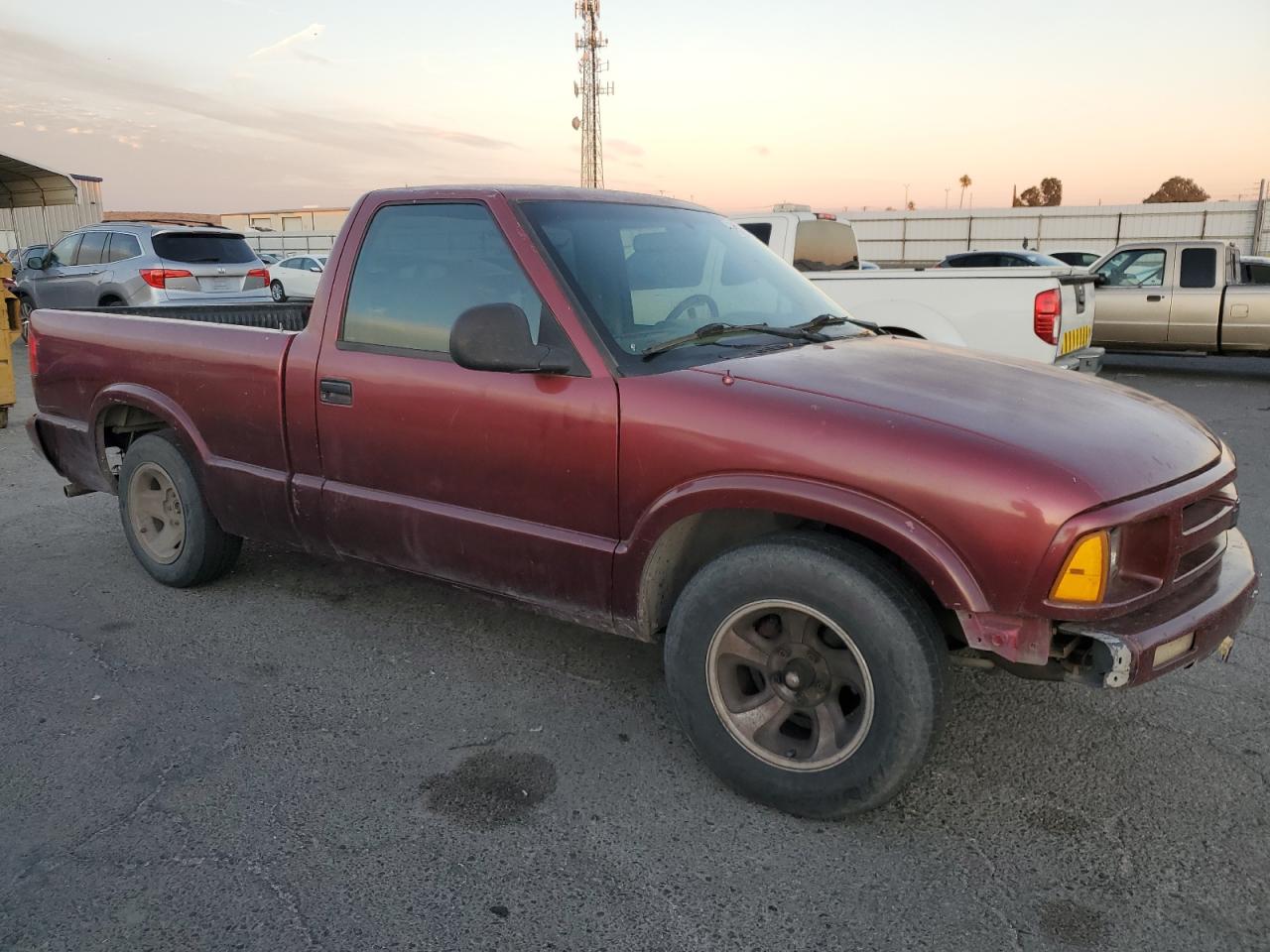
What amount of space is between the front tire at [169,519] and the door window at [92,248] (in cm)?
1054

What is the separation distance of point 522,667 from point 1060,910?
2.12 m

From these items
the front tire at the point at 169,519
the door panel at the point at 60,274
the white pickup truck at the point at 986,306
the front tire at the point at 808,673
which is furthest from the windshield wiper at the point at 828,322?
the door panel at the point at 60,274

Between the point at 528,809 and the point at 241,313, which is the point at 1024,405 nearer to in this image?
the point at 528,809

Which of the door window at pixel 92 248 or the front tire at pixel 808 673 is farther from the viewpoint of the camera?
the door window at pixel 92 248

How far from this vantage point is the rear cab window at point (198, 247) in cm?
1295

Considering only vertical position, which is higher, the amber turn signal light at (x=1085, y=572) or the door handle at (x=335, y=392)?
the door handle at (x=335, y=392)

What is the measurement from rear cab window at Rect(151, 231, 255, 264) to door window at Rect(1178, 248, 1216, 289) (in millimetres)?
13198

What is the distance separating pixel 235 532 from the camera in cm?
427

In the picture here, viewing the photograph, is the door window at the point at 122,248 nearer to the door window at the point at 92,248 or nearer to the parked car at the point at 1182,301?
the door window at the point at 92,248

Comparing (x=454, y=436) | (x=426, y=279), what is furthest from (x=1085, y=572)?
(x=426, y=279)

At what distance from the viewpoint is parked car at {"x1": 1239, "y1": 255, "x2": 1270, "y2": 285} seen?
12.6 meters

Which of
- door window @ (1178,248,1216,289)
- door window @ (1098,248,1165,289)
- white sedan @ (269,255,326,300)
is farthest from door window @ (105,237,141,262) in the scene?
door window @ (1178,248,1216,289)

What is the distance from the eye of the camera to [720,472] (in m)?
2.73

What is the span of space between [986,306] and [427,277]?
17.6 feet
